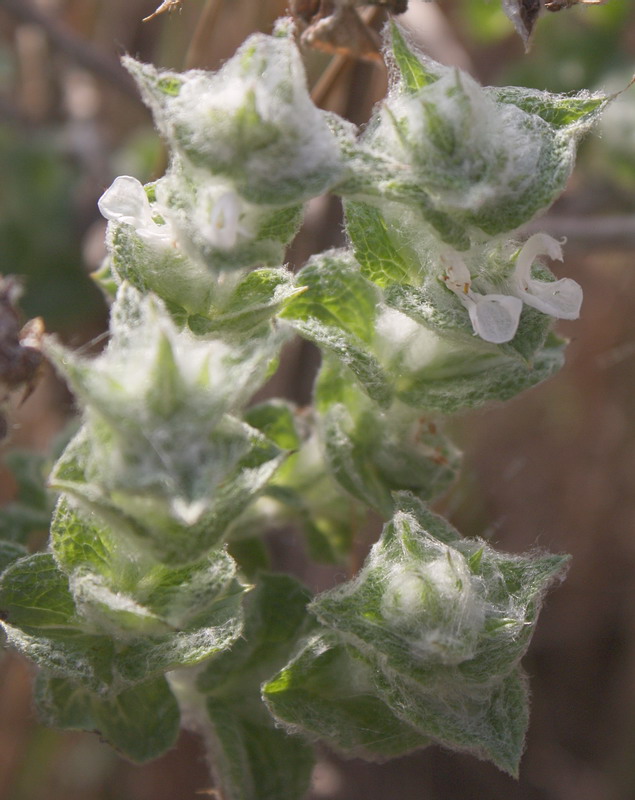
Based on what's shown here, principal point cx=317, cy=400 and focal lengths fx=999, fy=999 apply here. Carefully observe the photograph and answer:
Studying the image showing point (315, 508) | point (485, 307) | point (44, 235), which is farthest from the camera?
point (44, 235)

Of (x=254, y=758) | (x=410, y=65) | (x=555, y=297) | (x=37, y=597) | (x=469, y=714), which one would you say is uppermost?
(x=410, y=65)

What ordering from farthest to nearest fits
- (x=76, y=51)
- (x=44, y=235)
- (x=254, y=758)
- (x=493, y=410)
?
(x=44, y=235) → (x=76, y=51) → (x=493, y=410) → (x=254, y=758)

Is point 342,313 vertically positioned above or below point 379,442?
above

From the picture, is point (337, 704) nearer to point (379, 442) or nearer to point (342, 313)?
point (379, 442)

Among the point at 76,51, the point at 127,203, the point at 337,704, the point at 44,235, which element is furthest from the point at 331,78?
the point at 44,235

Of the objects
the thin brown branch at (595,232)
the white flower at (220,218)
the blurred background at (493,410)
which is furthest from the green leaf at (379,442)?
the thin brown branch at (595,232)

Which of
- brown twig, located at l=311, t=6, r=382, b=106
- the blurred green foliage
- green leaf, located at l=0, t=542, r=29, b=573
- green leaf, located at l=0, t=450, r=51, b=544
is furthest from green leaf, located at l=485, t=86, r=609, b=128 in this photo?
the blurred green foliage

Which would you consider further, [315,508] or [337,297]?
[315,508]

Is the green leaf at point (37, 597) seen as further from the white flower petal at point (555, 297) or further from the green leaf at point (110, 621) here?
the white flower petal at point (555, 297)
